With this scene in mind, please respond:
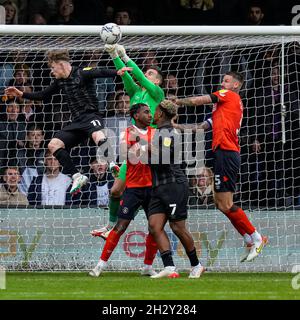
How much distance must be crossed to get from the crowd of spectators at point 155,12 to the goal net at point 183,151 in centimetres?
168

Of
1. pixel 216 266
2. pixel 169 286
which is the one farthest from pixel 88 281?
pixel 216 266

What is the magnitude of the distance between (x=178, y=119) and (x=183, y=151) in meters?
0.65

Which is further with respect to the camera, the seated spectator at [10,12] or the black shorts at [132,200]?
the seated spectator at [10,12]

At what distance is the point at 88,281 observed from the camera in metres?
12.4

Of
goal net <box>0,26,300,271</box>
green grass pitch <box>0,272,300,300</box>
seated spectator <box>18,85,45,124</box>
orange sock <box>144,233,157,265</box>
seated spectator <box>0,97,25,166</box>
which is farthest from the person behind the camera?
seated spectator <box>18,85,45,124</box>

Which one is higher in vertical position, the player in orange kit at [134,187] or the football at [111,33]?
the football at [111,33]

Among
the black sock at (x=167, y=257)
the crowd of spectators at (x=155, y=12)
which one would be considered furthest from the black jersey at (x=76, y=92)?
the crowd of spectators at (x=155, y=12)

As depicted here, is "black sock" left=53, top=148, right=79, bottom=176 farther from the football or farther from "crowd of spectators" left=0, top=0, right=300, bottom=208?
the football

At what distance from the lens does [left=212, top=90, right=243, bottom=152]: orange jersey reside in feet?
44.8

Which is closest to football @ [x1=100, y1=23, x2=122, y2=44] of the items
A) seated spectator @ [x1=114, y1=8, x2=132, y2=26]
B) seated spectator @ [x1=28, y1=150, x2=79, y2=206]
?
seated spectator @ [x1=28, y1=150, x2=79, y2=206]

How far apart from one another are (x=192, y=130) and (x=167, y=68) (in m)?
1.21

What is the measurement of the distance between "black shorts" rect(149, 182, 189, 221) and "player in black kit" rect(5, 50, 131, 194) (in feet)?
4.20

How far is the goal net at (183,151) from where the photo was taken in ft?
47.4

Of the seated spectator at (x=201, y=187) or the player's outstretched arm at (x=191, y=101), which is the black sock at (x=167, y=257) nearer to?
the player's outstretched arm at (x=191, y=101)
